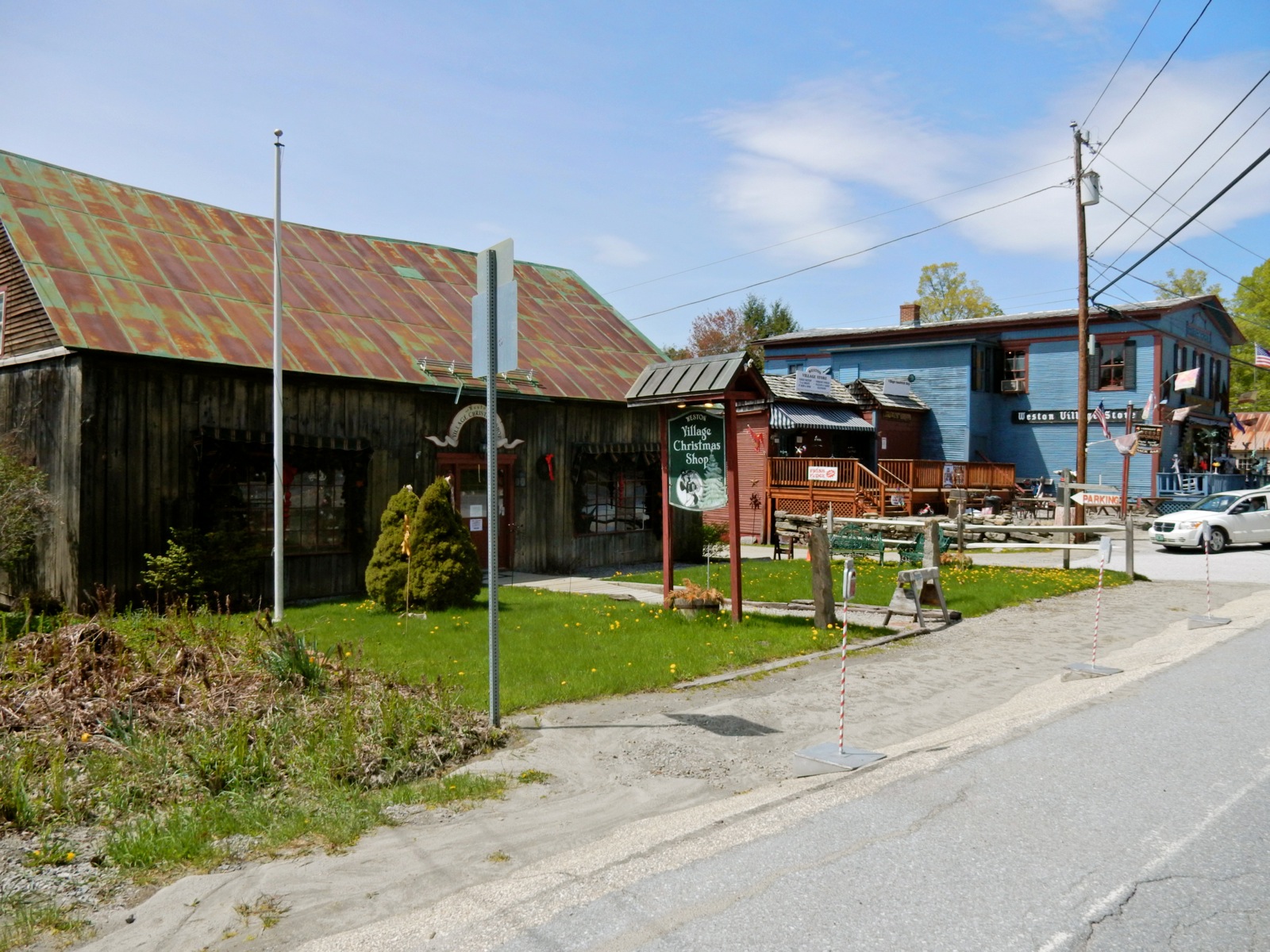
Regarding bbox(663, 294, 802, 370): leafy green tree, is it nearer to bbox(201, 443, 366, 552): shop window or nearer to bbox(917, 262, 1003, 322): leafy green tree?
bbox(917, 262, 1003, 322): leafy green tree

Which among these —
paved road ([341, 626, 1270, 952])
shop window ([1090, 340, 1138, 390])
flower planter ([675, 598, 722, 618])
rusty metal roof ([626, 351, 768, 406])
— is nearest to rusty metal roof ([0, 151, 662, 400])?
rusty metal roof ([626, 351, 768, 406])

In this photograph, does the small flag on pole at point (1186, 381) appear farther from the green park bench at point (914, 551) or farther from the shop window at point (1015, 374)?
the green park bench at point (914, 551)

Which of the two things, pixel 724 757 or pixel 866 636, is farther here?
pixel 866 636

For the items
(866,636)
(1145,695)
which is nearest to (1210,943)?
(1145,695)

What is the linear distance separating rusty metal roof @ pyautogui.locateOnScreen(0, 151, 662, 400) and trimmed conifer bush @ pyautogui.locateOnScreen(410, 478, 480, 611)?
163 inches

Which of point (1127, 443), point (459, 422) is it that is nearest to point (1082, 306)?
point (1127, 443)

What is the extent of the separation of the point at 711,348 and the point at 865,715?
57868 millimetres

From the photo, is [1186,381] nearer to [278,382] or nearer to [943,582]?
[943,582]

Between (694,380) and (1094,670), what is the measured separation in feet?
19.0

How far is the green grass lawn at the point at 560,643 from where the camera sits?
9.55m

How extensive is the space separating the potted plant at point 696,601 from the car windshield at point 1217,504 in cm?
1915

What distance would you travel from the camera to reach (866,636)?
13.0 meters

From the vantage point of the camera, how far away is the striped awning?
34.6 meters

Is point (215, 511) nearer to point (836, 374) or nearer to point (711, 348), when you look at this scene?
point (836, 374)
